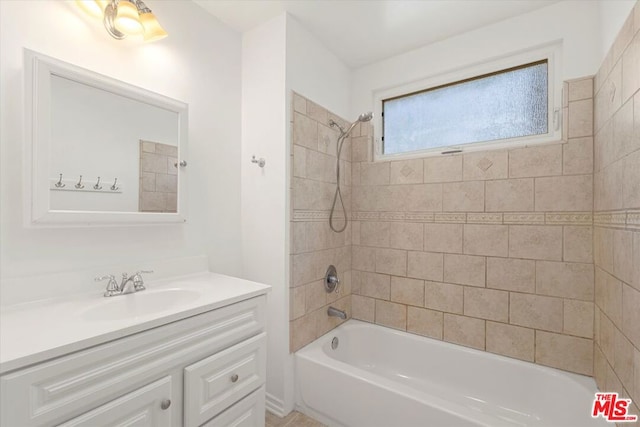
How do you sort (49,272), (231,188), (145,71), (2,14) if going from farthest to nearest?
(231,188) < (145,71) < (49,272) < (2,14)

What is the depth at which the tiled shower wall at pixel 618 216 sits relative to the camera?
3.48 ft

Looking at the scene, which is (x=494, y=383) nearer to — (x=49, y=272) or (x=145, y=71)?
(x=49, y=272)

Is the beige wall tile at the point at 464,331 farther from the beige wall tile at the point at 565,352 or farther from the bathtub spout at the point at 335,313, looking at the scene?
the bathtub spout at the point at 335,313

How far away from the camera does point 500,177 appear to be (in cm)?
182

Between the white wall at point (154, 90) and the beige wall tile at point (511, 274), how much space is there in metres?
1.68

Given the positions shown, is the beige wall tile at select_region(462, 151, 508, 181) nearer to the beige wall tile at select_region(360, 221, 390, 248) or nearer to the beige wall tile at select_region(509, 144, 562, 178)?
the beige wall tile at select_region(509, 144, 562, 178)

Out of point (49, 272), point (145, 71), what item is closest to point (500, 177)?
point (145, 71)

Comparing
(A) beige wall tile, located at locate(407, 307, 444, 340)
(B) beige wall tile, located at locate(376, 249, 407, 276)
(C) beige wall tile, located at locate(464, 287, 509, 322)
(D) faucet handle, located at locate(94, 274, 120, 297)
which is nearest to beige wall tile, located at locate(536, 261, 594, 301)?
(C) beige wall tile, located at locate(464, 287, 509, 322)

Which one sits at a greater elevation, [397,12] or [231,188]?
[397,12]

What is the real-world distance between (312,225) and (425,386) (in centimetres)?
136

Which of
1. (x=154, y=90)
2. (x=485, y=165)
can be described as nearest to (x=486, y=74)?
(x=485, y=165)

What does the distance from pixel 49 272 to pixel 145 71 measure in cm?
104

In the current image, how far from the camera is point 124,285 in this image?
132 centimetres

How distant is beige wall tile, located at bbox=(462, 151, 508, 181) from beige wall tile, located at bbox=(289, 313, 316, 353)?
1426mm
